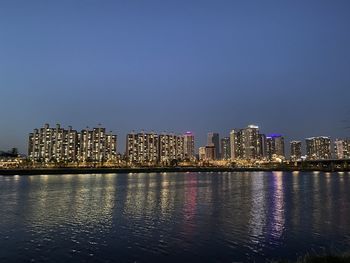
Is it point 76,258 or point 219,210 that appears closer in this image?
point 76,258

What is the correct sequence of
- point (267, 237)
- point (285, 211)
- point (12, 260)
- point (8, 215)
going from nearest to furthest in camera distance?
point (12, 260), point (267, 237), point (8, 215), point (285, 211)

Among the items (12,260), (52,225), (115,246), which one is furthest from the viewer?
(52,225)

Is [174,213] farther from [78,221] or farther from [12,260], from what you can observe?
[12,260]

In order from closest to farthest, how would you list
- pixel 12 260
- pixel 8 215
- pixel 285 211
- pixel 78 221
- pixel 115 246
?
pixel 12 260 < pixel 115 246 < pixel 78 221 < pixel 8 215 < pixel 285 211

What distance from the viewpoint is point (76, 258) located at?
75.2 feet

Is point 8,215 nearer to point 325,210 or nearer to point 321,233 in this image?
point 321,233

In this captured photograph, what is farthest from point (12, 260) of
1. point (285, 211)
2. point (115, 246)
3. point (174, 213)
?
point (285, 211)

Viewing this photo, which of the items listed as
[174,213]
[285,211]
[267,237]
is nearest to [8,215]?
[174,213]

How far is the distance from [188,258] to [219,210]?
889 inches

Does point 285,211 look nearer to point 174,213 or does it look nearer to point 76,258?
point 174,213

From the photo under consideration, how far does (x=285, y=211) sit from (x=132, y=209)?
61.6 ft

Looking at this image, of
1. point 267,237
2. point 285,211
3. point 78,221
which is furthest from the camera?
point 285,211

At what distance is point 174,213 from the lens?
42.3m

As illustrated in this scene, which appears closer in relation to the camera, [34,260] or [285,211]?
[34,260]
